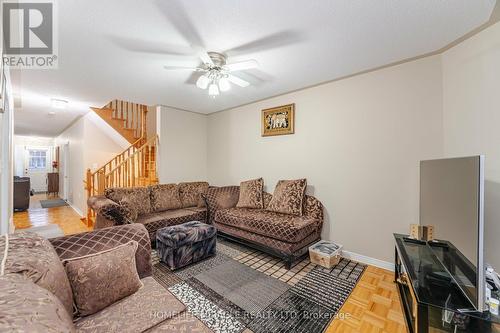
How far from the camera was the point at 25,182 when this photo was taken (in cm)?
564

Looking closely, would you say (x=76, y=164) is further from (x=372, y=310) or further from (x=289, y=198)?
(x=372, y=310)

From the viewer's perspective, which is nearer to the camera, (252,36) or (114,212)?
(252,36)

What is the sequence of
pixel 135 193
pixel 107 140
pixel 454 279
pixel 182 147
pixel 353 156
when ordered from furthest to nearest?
pixel 107 140 < pixel 182 147 < pixel 135 193 < pixel 353 156 < pixel 454 279

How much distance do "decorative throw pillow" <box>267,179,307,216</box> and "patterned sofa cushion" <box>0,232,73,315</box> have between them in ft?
8.15

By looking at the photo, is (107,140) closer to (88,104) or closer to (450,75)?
→ (88,104)

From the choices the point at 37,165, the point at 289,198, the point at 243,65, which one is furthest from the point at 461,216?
the point at 37,165

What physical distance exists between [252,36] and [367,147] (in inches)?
75.6

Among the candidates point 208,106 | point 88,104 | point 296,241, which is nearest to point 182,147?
point 208,106

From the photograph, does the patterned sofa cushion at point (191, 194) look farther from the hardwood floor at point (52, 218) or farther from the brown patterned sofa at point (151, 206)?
the hardwood floor at point (52, 218)

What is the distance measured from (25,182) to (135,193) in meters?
4.69

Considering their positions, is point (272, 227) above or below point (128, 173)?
below

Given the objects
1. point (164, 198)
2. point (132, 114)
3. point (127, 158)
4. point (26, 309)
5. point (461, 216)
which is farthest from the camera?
point (132, 114)

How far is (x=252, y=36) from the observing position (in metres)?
1.93

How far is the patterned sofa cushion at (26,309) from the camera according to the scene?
53 cm
